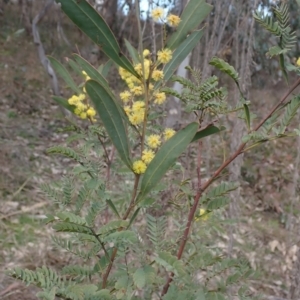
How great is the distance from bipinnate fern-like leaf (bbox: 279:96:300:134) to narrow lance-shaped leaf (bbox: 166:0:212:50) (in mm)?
195

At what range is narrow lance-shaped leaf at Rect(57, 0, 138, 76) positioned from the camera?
0.61 metres

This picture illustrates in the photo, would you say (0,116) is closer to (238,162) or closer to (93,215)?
(238,162)

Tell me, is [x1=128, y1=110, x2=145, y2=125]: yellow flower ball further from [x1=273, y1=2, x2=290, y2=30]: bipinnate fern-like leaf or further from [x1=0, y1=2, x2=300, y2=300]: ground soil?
[x1=0, y1=2, x2=300, y2=300]: ground soil

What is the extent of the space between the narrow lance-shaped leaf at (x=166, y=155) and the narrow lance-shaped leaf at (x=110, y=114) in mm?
44

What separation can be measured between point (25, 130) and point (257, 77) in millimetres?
2191

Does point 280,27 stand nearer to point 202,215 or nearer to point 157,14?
point 157,14

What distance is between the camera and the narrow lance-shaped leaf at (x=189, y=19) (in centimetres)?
72

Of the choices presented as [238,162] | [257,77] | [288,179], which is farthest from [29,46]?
[238,162]

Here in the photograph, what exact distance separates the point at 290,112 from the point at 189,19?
0.22 m

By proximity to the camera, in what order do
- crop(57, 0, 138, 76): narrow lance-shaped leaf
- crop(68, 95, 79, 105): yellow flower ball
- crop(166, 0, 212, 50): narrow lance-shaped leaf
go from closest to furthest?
crop(57, 0, 138, 76): narrow lance-shaped leaf, crop(166, 0, 212, 50): narrow lance-shaped leaf, crop(68, 95, 79, 105): yellow flower ball

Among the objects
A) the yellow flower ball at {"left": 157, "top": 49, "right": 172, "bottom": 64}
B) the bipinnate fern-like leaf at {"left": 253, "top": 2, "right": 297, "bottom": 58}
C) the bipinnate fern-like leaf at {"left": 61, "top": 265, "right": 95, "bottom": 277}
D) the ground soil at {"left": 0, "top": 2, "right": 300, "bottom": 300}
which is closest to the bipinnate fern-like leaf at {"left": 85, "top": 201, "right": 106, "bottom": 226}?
the bipinnate fern-like leaf at {"left": 61, "top": 265, "right": 95, "bottom": 277}

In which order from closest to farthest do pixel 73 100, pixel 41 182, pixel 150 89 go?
pixel 150 89 → pixel 73 100 → pixel 41 182

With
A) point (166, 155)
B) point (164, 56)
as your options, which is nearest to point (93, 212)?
point (166, 155)

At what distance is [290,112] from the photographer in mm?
686
